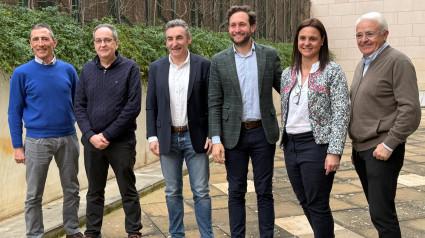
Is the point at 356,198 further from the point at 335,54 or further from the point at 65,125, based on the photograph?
the point at 335,54

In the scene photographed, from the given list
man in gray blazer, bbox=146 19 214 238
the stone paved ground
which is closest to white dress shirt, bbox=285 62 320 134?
man in gray blazer, bbox=146 19 214 238

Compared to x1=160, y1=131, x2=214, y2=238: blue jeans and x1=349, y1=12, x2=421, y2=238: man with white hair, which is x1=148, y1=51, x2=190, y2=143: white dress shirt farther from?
x1=349, y1=12, x2=421, y2=238: man with white hair

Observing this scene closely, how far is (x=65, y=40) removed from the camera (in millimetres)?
5008

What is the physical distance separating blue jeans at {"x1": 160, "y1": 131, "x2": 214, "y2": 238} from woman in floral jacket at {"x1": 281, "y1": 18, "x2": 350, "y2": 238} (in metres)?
0.71

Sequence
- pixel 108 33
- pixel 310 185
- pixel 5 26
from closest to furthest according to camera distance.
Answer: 1. pixel 310 185
2. pixel 108 33
3. pixel 5 26

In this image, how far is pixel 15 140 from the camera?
3.36 m

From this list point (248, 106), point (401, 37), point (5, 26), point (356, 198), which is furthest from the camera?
point (401, 37)

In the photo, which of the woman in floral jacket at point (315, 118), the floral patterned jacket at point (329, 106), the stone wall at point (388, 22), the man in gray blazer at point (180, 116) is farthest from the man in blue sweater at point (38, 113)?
the stone wall at point (388, 22)

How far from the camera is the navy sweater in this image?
10.9 ft

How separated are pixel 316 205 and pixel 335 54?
52.8 feet

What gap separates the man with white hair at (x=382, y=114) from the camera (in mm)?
2527


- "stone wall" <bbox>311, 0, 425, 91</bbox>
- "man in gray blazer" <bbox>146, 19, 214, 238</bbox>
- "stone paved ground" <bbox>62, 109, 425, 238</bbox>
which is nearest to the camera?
"man in gray blazer" <bbox>146, 19, 214, 238</bbox>

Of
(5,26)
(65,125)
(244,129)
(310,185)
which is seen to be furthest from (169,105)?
(5,26)

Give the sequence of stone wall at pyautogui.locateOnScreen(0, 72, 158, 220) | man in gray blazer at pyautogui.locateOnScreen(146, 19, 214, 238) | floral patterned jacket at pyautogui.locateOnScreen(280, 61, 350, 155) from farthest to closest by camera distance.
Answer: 1. stone wall at pyautogui.locateOnScreen(0, 72, 158, 220)
2. man in gray blazer at pyautogui.locateOnScreen(146, 19, 214, 238)
3. floral patterned jacket at pyautogui.locateOnScreen(280, 61, 350, 155)
